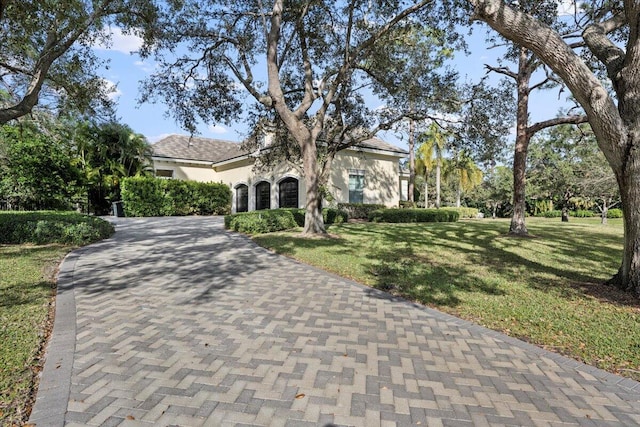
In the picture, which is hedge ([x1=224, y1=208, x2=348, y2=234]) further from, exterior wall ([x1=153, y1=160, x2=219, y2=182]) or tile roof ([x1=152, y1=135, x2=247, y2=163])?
exterior wall ([x1=153, y1=160, x2=219, y2=182])

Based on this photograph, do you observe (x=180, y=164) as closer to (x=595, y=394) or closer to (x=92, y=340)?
(x=92, y=340)

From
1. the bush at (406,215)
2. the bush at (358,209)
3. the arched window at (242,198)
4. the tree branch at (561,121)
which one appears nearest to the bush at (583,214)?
the bush at (406,215)

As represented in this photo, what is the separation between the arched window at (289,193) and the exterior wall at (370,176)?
2.27m

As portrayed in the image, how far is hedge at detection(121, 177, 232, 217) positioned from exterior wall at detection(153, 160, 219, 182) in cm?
354

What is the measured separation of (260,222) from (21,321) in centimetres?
891

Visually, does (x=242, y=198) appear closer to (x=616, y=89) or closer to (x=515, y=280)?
(x=515, y=280)

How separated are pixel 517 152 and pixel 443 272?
7.25 m

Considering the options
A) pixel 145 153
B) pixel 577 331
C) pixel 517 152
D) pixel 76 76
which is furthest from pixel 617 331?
pixel 145 153

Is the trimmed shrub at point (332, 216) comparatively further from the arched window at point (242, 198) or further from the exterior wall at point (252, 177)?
the arched window at point (242, 198)

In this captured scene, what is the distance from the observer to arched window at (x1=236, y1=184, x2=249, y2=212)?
77.1 feet

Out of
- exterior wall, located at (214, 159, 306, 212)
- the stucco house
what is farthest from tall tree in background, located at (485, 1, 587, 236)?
exterior wall, located at (214, 159, 306, 212)

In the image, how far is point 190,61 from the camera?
39.6ft

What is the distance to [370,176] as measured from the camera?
70.1ft

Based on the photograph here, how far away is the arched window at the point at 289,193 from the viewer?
66.5ft
